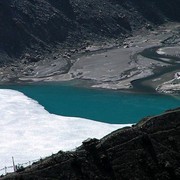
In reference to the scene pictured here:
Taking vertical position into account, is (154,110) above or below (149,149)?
below

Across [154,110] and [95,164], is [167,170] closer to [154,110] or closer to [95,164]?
[95,164]

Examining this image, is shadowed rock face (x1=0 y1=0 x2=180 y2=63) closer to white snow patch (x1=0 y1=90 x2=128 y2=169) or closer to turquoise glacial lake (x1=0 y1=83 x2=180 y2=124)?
turquoise glacial lake (x1=0 y1=83 x2=180 y2=124)

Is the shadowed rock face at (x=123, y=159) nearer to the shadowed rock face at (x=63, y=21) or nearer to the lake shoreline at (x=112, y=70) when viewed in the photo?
the lake shoreline at (x=112, y=70)

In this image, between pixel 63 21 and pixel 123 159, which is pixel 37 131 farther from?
pixel 63 21

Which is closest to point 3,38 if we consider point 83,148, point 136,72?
point 136,72

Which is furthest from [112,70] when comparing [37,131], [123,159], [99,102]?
[123,159]

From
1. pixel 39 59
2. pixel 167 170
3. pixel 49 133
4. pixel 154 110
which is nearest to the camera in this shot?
pixel 167 170
